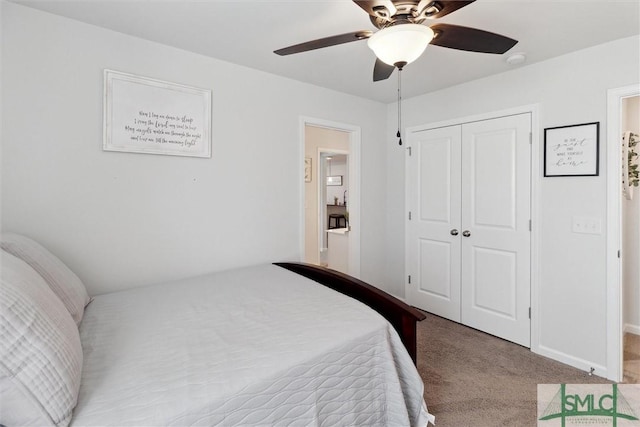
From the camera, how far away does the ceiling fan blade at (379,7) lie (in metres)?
1.31

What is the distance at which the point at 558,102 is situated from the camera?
2.50 meters

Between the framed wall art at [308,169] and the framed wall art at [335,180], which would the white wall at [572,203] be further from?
the framed wall art at [335,180]

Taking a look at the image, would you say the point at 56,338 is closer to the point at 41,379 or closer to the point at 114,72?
the point at 41,379

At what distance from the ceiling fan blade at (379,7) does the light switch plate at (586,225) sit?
6.79 ft

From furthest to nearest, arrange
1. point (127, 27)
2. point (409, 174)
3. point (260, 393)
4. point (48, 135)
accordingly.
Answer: point (409, 174) < point (127, 27) < point (48, 135) < point (260, 393)

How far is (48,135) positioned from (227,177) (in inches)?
43.9

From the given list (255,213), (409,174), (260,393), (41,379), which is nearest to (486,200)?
(409,174)

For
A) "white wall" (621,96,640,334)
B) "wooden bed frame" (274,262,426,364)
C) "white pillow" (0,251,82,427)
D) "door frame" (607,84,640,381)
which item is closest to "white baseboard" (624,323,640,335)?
"white wall" (621,96,640,334)

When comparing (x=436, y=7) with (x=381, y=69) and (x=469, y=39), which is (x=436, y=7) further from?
(x=381, y=69)

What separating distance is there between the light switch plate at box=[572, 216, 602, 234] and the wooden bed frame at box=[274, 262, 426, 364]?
154 centimetres

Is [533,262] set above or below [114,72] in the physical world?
below

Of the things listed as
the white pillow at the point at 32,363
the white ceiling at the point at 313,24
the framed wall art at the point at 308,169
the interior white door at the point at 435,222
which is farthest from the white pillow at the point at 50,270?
the framed wall art at the point at 308,169

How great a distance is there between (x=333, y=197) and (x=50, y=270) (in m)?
7.85

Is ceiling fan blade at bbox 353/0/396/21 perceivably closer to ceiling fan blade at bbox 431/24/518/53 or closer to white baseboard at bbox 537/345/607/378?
ceiling fan blade at bbox 431/24/518/53
